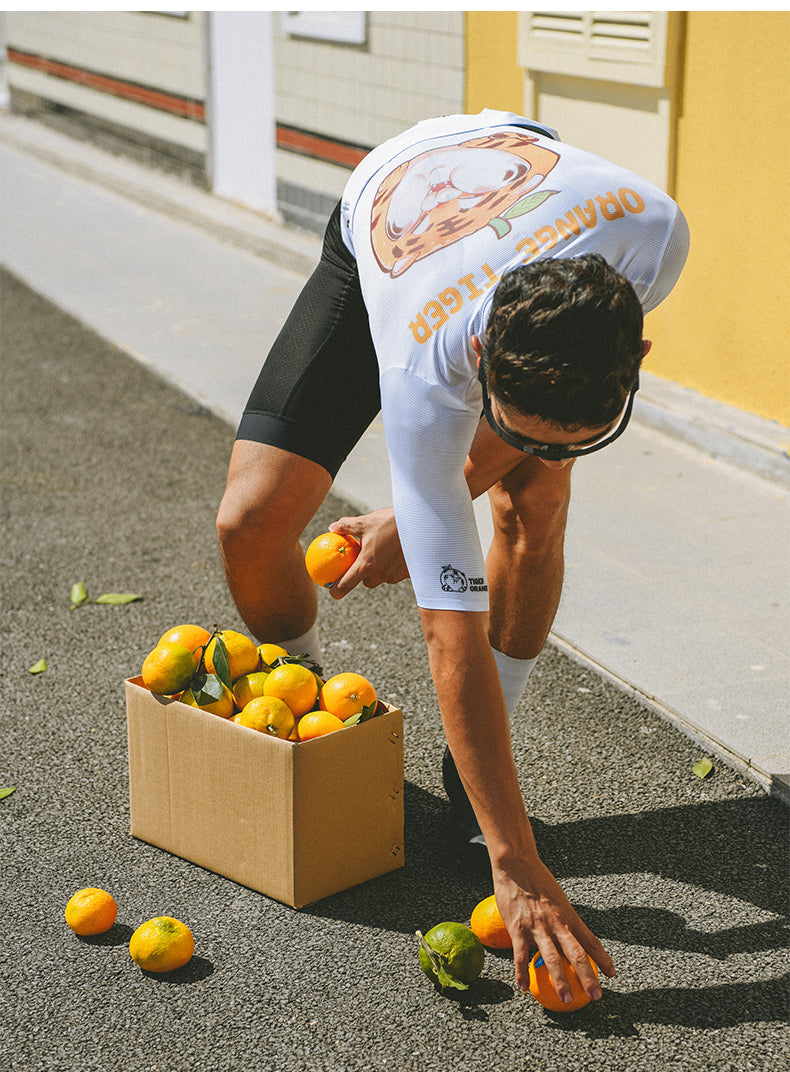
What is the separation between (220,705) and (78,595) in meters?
1.97

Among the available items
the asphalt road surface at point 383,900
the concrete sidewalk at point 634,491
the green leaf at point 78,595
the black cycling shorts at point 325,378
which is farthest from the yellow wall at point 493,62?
the black cycling shorts at point 325,378

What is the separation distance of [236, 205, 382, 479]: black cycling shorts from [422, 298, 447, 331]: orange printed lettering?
83 cm

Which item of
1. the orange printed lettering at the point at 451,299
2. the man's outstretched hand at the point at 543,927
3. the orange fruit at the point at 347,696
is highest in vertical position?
the orange printed lettering at the point at 451,299

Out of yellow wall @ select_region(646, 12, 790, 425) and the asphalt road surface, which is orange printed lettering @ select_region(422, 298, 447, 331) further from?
yellow wall @ select_region(646, 12, 790, 425)

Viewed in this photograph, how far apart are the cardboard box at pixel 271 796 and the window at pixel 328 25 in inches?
323

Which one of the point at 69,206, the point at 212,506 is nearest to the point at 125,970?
the point at 212,506

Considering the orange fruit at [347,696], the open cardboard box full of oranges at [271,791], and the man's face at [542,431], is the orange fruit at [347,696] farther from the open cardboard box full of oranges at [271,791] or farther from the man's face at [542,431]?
the man's face at [542,431]

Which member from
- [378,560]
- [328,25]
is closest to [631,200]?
[378,560]

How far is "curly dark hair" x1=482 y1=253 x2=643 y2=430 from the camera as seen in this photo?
2.16m

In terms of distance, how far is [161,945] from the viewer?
2746 millimetres

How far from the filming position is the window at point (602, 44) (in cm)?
Result: 642

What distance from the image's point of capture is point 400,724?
3.03 m

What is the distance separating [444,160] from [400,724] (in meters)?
1.27

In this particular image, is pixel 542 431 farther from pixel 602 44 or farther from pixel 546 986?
pixel 602 44
